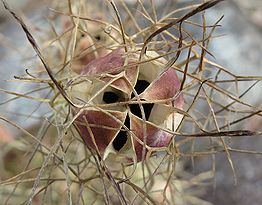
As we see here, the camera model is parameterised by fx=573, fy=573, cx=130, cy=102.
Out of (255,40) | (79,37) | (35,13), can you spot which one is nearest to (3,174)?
(79,37)

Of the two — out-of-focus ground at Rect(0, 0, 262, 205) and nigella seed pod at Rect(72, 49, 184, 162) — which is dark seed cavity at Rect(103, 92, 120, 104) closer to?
nigella seed pod at Rect(72, 49, 184, 162)

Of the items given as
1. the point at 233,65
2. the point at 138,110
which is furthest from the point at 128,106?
the point at 233,65

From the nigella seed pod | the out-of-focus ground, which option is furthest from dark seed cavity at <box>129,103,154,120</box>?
the out-of-focus ground

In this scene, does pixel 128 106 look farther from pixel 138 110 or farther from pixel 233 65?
pixel 233 65

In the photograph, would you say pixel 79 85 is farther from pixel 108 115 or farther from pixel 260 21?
pixel 260 21

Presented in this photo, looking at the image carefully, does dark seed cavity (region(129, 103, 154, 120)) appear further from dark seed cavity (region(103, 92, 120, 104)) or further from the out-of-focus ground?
the out-of-focus ground

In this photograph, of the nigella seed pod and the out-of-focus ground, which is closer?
→ the nigella seed pod

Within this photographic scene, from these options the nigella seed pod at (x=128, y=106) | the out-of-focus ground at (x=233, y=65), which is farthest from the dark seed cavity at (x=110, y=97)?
the out-of-focus ground at (x=233, y=65)
